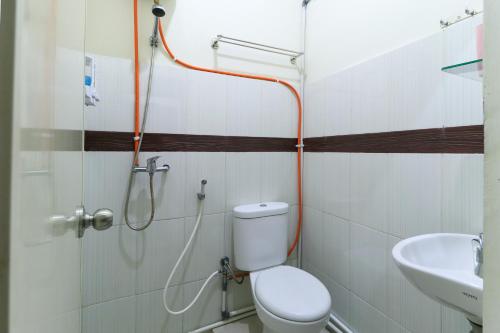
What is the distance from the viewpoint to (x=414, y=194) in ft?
3.67

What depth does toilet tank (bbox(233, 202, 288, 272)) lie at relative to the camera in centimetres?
149

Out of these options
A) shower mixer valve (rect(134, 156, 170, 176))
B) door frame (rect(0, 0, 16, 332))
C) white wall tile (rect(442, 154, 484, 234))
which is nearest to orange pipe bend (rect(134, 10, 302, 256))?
shower mixer valve (rect(134, 156, 170, 176))

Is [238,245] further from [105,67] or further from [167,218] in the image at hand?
[105,67]

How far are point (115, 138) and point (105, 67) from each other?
0.37m

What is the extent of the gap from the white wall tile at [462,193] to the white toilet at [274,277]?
2.13ft

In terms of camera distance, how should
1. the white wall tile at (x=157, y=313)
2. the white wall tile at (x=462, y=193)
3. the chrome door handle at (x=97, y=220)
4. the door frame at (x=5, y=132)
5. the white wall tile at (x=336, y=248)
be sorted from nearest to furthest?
the door frame at (x=5, y=132) < the chrome door handle at (x=97, y=220) < the white wall tile at (x=462, y=193) < the white wall tile at (x=157, y=313) < the white wall tile at (x=336, y=248)

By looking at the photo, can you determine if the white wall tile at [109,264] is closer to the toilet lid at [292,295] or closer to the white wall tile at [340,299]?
the toilet lid at [292,295]

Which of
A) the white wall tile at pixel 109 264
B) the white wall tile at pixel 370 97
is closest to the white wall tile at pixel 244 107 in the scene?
the white wall tile at pixel 370 97

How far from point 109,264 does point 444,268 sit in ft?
5.07

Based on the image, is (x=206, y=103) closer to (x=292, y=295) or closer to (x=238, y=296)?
(x=292, y=295)

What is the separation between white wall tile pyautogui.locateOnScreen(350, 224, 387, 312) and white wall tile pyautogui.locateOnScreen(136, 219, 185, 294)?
1.03 meters

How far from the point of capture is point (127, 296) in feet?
4.40

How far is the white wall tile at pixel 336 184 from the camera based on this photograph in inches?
57.7

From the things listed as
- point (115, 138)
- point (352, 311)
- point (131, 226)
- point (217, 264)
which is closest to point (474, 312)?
point (352, 311)
